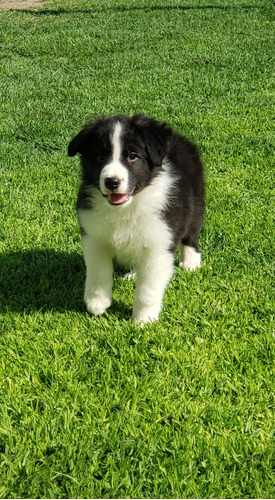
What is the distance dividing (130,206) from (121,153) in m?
0.36

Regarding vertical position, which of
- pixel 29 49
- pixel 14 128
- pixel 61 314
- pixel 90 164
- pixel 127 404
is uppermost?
pixel 90 164

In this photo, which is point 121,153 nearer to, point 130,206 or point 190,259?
point 130,206

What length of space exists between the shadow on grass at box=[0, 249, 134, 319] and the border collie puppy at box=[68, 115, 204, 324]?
26cm

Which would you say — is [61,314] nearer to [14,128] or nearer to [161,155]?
[161,155]

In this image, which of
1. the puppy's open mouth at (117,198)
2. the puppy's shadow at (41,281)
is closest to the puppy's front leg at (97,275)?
the puppy's shadow at (41,281)

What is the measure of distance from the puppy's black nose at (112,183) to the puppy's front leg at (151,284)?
1.80ft

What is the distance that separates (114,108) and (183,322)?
529 centimetres

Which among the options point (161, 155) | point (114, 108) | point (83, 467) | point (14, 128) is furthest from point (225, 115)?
point (83, 467)

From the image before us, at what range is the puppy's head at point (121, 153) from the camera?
3.25 meters

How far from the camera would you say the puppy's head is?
3.25 m

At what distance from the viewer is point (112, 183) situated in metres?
3.19

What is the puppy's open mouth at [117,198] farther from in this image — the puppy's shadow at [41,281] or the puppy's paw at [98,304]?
the puppy's shadow at [41,281]

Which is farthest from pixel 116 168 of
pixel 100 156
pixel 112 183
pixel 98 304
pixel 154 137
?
pixel 98 304

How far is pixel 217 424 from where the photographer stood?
2.86 metres
